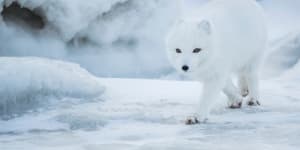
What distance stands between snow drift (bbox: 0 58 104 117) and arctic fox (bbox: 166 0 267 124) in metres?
0.90

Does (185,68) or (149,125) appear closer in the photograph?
(185,68)

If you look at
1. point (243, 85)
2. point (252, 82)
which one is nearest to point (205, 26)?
point (252, 82)

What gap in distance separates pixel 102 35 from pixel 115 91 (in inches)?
78.7

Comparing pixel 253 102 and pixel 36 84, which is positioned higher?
pixel 36 84

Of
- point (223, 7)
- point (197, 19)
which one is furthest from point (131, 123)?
point (223, 7)

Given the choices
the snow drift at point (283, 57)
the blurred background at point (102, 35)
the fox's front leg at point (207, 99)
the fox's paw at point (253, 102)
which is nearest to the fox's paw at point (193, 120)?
the fox's front leg at point (207, 99)

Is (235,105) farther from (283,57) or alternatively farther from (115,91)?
(283,57)

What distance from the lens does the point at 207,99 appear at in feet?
13.4

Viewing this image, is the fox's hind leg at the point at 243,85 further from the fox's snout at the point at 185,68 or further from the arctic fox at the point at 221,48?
the fox's snout at the point at 185,68

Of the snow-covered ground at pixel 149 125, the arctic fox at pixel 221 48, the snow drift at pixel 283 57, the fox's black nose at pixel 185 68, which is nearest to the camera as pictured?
the snow-covered ground at pixel 149 125

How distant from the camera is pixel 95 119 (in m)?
3.97

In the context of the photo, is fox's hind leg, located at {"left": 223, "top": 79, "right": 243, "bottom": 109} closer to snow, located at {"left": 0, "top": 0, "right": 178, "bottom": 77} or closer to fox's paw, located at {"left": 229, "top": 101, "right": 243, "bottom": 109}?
fox's paw, located at {"left": 229, "top": 101, "right": 243, "bottom": 109}

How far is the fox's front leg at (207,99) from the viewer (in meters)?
4.01

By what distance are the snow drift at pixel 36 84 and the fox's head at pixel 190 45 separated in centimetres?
95
